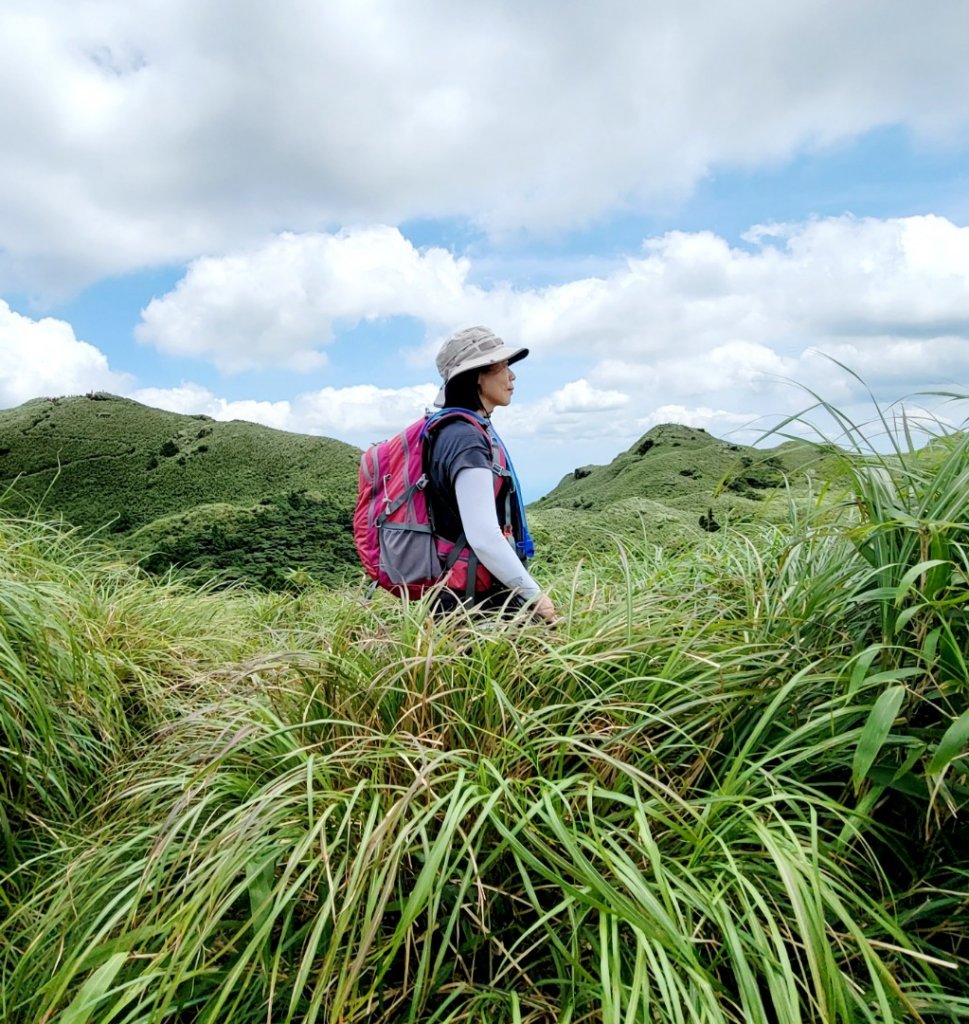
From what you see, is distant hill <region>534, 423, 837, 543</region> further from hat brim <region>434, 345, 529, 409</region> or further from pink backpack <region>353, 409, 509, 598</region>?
pink backpack <region>353, 409, 509, 598</region>

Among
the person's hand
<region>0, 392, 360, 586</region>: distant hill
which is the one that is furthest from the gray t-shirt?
<region>0, 392, 360, 586</region>: distant hill

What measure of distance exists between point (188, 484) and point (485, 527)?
525 cm

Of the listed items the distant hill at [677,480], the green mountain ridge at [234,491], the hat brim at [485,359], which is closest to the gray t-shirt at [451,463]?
the hat brim at [485,359]

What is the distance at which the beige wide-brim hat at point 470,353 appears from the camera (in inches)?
123

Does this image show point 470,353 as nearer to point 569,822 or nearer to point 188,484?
point 569,822

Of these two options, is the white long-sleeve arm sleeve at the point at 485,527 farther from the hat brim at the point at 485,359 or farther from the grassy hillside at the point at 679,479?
the grassy hillside at the point at 679,479

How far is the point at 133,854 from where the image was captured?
2.34m

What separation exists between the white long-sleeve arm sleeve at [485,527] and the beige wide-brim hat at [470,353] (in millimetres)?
449

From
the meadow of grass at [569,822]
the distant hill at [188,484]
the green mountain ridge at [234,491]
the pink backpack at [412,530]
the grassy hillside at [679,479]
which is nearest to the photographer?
the meadow of grass at [569,822]

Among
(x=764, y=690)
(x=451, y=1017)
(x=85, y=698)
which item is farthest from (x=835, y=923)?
(x=85, y=698)

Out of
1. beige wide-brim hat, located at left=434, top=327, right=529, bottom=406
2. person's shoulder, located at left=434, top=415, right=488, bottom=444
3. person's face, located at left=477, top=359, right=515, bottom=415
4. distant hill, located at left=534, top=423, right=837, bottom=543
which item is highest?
beige wide-brim hat, located at left=434, top=327, right=529, bottom=406

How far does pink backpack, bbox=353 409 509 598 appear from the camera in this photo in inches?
121

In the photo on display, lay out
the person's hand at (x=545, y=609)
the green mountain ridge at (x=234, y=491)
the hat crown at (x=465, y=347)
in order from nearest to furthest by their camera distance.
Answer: the person's hand at (x=545, y=609), the hat crown at (x=465, y=347), the green mountain ridge at (x=234, y=491)

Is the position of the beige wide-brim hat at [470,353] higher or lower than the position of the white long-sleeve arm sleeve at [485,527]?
higher
